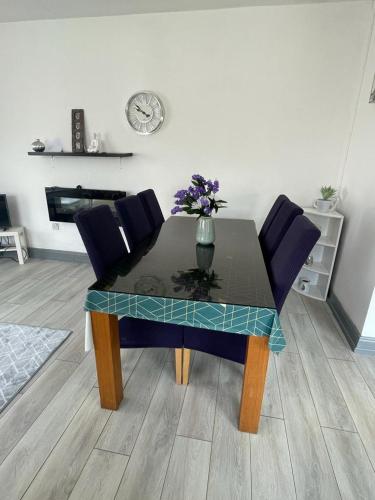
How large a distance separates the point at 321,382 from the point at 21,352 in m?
1.94

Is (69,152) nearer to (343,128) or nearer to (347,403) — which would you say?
(343,128)

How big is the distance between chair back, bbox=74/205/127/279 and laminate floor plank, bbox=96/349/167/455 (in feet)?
2.37

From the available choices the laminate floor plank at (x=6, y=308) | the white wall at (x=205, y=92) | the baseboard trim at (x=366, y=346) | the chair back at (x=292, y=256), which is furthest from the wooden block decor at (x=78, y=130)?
the baseboard trim at (x=366, y=346)

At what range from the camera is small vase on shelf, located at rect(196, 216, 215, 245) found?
1.70 meters

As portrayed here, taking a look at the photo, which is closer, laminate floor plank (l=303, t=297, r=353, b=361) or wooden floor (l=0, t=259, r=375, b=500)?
wooden floor (l=0, t=259, r=375, b=500)

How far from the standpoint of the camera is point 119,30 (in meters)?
2.69

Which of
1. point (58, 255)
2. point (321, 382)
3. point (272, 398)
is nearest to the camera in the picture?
point (272, 398)

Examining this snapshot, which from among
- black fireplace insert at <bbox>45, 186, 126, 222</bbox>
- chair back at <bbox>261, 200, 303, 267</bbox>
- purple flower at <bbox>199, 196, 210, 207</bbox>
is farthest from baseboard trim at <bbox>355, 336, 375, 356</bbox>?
black fireplace insert at <bbox>45, 186, 126, 222</bbox>

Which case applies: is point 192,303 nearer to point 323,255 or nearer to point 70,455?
point 70,455

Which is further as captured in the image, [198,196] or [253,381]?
[198,196]

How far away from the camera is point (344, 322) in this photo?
220 centimetres

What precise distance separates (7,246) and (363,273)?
12.7 ft

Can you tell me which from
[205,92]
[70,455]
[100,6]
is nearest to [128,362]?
[70,455]

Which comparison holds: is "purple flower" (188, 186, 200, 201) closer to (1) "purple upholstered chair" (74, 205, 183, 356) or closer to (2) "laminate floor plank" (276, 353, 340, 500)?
(1) "purple upholstered chair" (74, 205, 183, 356)
